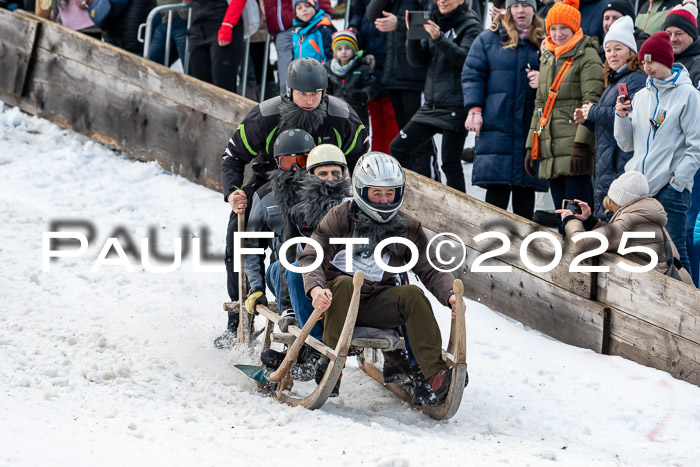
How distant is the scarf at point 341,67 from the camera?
9656 millimetres

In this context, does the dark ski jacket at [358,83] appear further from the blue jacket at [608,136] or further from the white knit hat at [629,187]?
the white knit hat at [629,187]

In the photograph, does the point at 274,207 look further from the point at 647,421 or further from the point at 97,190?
the point at 97,190

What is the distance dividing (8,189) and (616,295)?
6.11 m

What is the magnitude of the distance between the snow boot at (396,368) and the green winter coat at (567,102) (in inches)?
86.1

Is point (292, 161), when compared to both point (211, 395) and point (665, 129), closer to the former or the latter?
point (211, 395)

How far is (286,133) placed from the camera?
694cm

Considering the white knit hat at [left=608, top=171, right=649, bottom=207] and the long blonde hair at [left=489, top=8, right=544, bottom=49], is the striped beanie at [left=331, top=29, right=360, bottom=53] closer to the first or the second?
the long blonde hair at [left=489, top=8, right=544, bottom=49]

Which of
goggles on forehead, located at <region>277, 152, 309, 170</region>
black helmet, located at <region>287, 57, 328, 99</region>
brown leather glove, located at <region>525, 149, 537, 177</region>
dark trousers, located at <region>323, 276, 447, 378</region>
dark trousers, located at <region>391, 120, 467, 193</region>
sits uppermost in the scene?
black helmet, located at <region>287, 57, 328, 99</region>

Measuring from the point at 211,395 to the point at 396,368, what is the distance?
46.0 inches

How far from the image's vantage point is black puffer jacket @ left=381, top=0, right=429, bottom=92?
31.0ft

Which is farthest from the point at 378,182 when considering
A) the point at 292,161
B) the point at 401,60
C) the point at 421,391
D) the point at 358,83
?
the point at 358,83

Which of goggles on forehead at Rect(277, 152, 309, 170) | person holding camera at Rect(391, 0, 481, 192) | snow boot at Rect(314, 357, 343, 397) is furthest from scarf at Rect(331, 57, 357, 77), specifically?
snow boot at Rect(314, 357, 343, 397)

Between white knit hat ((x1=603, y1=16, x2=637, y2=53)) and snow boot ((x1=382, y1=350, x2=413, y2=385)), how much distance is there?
2.75m

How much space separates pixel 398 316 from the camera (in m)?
6.21
